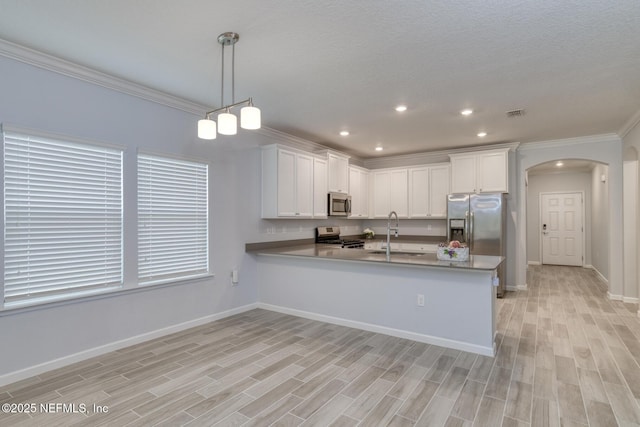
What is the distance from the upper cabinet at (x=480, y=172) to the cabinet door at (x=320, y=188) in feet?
7.59

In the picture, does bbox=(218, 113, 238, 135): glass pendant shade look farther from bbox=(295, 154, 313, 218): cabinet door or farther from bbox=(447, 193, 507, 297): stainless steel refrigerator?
bbox=(447, 193, 507, 297): stainless steel refrigerator

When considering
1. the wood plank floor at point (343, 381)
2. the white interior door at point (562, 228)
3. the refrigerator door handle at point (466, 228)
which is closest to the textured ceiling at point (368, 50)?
the refrigerator door handle at point (466, 228)

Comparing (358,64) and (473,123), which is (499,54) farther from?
(473,123)

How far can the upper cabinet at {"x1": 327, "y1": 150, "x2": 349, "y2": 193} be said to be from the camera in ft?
18.6

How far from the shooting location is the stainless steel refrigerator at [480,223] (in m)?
5.39

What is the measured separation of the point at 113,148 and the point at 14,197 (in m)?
0.87

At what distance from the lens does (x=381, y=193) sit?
267 inches

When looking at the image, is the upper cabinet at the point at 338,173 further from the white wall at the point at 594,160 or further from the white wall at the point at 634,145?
the white wall at the point at 634,145

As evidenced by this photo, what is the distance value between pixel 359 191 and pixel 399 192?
0.79 meters

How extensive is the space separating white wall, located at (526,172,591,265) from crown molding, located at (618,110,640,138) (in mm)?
4182

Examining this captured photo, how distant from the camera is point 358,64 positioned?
9.53ft

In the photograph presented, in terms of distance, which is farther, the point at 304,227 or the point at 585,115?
the point at 304,227

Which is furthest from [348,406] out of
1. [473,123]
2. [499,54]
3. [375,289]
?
[473,123]

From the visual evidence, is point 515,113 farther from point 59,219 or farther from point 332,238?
point 59,219
